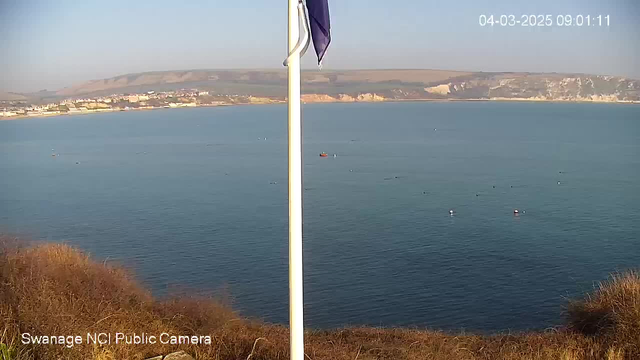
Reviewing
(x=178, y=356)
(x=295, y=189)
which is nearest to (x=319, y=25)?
(x=295, y=189)

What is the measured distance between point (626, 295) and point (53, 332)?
9249 millimetres

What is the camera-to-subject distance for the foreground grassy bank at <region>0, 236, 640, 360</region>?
920 cm

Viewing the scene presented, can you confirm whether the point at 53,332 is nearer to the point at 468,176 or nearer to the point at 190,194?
the point at 190,194

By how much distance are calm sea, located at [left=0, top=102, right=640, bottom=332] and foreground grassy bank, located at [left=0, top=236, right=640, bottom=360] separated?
700 cm

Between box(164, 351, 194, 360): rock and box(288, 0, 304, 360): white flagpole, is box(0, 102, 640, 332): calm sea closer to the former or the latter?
box(164, 351, 194, 360): rock

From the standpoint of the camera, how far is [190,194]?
4144cm

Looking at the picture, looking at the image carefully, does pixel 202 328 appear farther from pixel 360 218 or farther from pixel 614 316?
pixel 360 218

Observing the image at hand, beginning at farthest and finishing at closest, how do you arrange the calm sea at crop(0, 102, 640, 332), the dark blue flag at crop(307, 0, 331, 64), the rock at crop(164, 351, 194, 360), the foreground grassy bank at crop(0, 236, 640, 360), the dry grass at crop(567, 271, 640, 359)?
the calm sea at crop(0, 102, 640, 332) < the dry grass at crop(567, 271, 640, 359) < the foreground grassy bank at crop(0, 236, 640, 360) < the rock at crop(164, 351, 194, 360) < the dark blue flag at crop(307, 0, 331, 64)

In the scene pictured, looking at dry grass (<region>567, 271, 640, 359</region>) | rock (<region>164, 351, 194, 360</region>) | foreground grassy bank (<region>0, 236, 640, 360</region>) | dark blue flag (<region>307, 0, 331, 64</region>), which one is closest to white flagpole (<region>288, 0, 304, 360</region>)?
dark blue flag (<region>307, 0, 331, 64</region>)

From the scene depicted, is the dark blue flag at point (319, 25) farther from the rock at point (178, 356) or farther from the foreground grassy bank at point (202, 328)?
the rock at point (178, 356)

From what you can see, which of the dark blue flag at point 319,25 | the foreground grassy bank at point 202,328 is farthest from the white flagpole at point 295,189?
the foreground grassy bank at point 202,328

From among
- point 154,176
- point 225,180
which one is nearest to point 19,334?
point 225,180

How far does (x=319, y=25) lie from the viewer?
504 cm

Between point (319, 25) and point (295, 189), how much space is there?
48.5 inches
